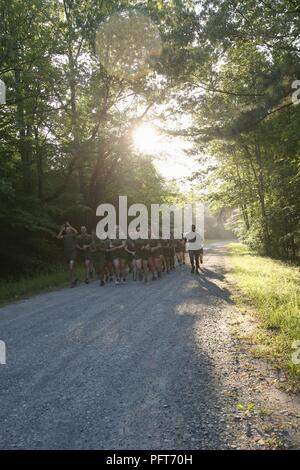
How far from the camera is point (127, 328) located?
7.77m

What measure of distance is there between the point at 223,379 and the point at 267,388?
55 cm

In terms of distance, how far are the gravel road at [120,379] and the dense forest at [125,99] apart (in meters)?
7.00

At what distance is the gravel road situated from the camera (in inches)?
149

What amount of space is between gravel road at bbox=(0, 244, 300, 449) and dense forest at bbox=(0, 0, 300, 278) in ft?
23.0

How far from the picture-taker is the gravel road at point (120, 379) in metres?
3.78

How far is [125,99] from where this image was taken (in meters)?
25.9
